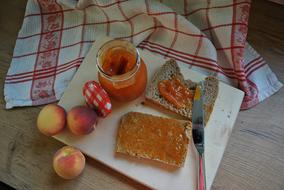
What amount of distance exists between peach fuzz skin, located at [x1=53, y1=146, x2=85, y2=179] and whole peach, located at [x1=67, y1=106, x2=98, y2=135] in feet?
0.16

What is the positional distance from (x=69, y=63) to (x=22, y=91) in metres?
0.14

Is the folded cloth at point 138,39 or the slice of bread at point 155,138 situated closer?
the slice of bread at point 155,138

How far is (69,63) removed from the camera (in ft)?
3.25

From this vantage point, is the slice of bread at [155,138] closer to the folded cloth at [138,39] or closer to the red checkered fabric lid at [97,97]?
the red checkered fabric lid at [97,97]

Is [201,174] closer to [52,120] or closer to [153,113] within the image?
[153,113]

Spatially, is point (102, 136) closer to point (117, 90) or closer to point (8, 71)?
point (117, 90)

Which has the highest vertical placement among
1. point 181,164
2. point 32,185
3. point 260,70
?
point 260,70

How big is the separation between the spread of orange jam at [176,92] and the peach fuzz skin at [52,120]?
0.78 feet

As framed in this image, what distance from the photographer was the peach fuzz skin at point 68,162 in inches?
33.5

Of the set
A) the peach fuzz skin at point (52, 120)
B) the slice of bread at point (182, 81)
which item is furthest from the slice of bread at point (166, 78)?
the peach fuzz skin at point (52, 120)

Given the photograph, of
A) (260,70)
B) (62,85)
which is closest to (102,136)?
(62,85)

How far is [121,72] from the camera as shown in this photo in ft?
2.84

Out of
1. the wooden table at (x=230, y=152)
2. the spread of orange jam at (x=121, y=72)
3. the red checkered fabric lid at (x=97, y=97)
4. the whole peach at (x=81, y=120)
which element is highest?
the spread of orange jam at (x=121, y=72)

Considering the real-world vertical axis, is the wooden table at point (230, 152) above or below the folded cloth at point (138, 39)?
below
